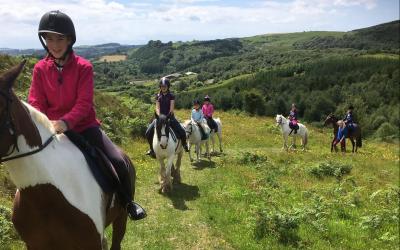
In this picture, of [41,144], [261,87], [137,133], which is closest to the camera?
[41,144]

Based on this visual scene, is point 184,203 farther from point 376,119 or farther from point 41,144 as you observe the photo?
point 376,119

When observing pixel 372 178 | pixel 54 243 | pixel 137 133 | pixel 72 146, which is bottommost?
pixel 372 178

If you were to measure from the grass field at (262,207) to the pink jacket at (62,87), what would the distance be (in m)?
4.40

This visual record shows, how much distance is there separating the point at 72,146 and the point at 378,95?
122 m

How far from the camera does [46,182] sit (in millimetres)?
4145

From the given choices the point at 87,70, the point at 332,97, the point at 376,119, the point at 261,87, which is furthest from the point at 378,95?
the point at 87,70

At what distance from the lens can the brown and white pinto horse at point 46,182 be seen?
12.1ft

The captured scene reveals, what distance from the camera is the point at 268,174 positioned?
59.5 feet

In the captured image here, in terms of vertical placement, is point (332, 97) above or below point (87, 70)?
below

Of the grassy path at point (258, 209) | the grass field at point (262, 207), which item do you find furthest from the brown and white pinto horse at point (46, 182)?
the grassy path at point (258, 209)

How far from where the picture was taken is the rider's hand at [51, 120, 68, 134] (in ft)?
14.4

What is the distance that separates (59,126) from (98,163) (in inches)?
31.8

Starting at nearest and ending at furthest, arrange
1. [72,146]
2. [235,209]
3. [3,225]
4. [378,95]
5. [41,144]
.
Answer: [41,144], [72,146], [3,225], [235,209], [378,95]

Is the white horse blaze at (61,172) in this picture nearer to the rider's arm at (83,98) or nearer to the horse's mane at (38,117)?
the horse's mane at (38,117)
